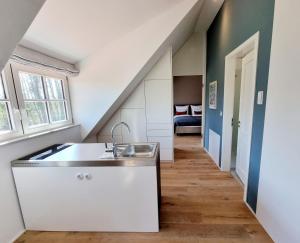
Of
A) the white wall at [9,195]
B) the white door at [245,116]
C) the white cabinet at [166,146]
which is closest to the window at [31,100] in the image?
the white wall at [9,195]

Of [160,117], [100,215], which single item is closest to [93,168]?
[100,215]

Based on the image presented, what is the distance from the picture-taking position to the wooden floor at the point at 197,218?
1613 mm

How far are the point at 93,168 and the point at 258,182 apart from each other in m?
1.75

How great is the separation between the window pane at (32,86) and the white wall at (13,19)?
3.50 feet

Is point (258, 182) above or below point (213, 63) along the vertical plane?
below

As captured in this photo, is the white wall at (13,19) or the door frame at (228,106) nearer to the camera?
the white wall at (13,19)

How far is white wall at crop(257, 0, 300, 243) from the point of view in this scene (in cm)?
123

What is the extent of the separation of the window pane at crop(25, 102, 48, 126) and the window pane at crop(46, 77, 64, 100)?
24 cm

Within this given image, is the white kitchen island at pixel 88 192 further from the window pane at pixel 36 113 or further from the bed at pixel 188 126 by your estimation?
the bed at pixel 188 126

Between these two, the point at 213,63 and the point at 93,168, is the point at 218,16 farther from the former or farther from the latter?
the point at 93,168

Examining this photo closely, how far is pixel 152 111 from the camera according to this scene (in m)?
3.42

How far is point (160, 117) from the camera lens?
342 centimetres

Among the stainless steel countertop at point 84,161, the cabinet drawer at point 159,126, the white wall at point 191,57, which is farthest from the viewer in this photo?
the white wall at point 191,57

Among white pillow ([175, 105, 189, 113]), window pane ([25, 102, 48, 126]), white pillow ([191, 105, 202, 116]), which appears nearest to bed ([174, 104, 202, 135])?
white pillow ([191, 105, 202, 116])
